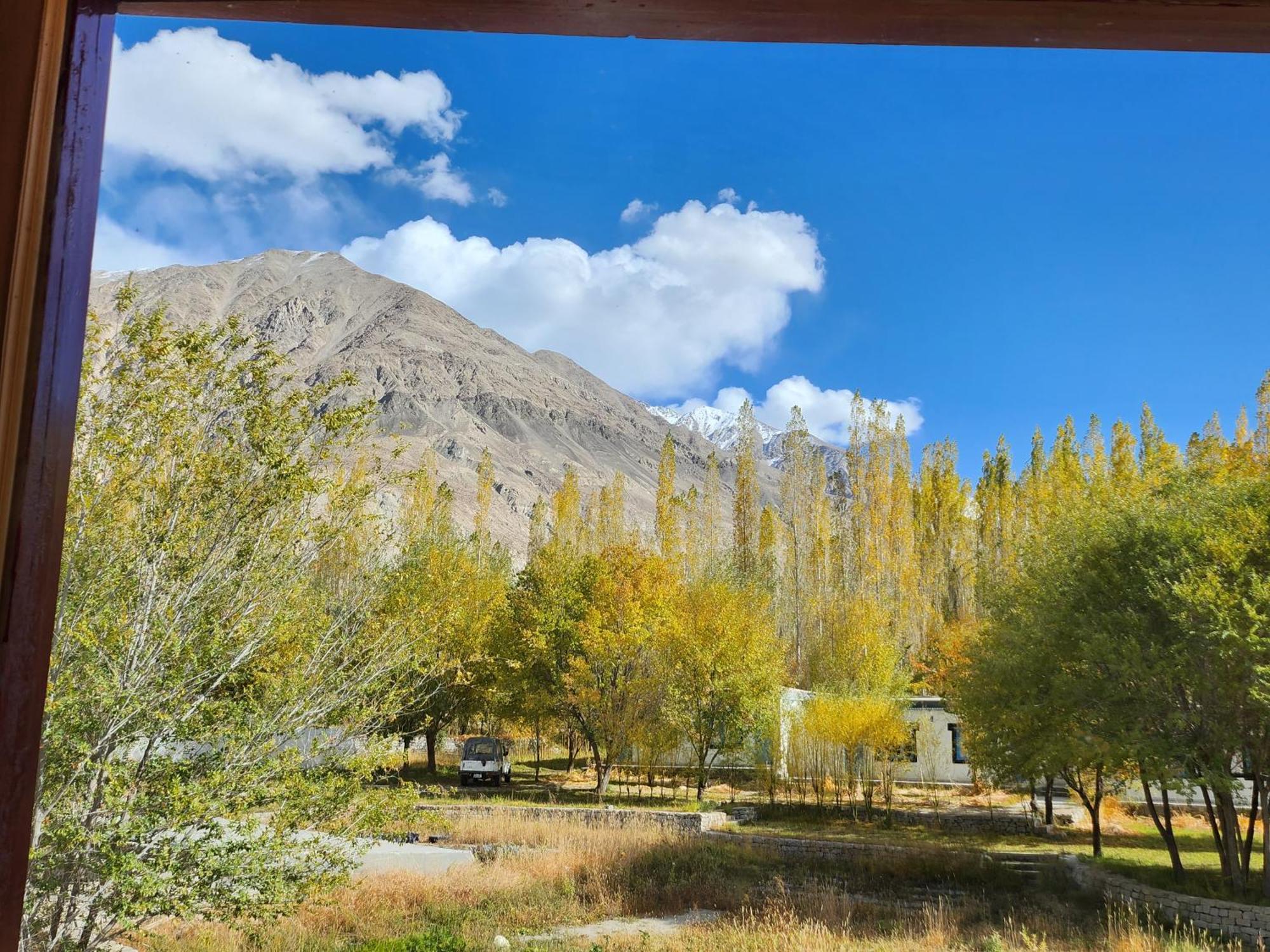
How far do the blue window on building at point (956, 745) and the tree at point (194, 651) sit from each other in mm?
25607

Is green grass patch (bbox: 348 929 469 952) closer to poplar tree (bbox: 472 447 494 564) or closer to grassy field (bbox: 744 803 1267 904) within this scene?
grassy field (bbox: 744 803 1267 904)

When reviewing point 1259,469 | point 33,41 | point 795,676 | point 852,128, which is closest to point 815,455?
point 795,676

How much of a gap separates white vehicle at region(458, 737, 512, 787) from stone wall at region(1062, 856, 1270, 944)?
60.1ft

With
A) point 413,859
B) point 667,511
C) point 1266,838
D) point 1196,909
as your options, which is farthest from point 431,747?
point 1266,838

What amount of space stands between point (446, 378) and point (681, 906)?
154673 mm

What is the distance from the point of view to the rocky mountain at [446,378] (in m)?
135

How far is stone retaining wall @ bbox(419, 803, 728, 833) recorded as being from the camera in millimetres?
18438

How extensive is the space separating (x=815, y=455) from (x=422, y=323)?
483 ft

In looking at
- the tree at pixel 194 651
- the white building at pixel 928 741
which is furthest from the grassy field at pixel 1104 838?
the tree at pixel 194 651

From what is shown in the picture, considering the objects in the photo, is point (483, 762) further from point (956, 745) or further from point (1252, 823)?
point (1252, 823)

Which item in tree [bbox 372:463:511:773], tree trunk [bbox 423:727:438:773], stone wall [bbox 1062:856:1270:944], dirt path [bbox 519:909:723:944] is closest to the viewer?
dirt path [bbox 519:909:723:944]

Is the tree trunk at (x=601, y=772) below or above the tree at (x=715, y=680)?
below

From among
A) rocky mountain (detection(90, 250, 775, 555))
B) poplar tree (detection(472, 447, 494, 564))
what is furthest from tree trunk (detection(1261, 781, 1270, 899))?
rocky mountain (detection(90, 250, 775, 555))

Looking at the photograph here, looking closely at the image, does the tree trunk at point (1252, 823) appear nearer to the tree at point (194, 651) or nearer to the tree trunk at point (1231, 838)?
the tree trunk at point (1231, 838)
